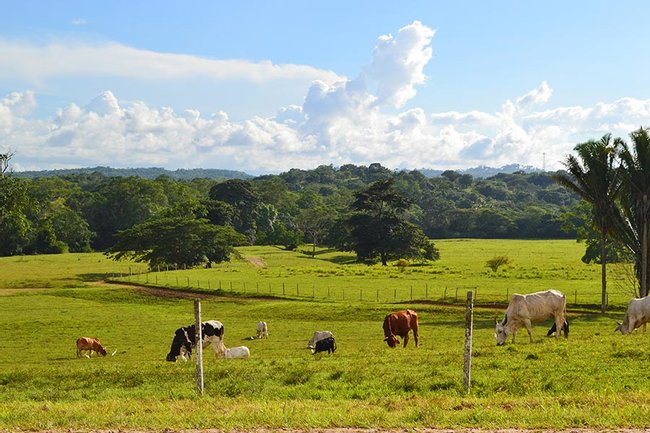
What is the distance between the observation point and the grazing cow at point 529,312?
88.6ft

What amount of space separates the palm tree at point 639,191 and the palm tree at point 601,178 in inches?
27.0

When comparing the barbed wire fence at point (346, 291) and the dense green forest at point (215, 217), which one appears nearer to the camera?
the barbed wire fence at point (346, 291)

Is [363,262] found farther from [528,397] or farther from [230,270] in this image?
[528,397]

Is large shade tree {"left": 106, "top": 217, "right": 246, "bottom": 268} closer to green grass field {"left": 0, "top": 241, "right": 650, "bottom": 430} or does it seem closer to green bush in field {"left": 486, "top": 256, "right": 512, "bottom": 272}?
green bush in field {"left": 486, "top": 256, "right": 512, "bottom": 272}

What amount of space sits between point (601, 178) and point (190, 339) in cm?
2903

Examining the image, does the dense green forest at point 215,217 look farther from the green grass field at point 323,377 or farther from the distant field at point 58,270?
the green grass field at point 323,377

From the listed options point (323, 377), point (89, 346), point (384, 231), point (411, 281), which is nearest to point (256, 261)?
point (384, 231)

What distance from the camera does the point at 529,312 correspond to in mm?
27797

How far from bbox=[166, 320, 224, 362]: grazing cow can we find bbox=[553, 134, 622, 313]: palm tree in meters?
26.4

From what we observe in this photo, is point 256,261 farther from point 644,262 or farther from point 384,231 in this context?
point 644,262

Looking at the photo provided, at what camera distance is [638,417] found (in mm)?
11570

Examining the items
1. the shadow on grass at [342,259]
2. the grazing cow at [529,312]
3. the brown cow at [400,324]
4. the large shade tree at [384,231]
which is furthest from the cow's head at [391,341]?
the shadow on grass at [342,259]

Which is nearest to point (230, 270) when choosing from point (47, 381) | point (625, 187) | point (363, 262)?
point (363, 262)

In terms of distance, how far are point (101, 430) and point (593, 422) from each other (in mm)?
8743
